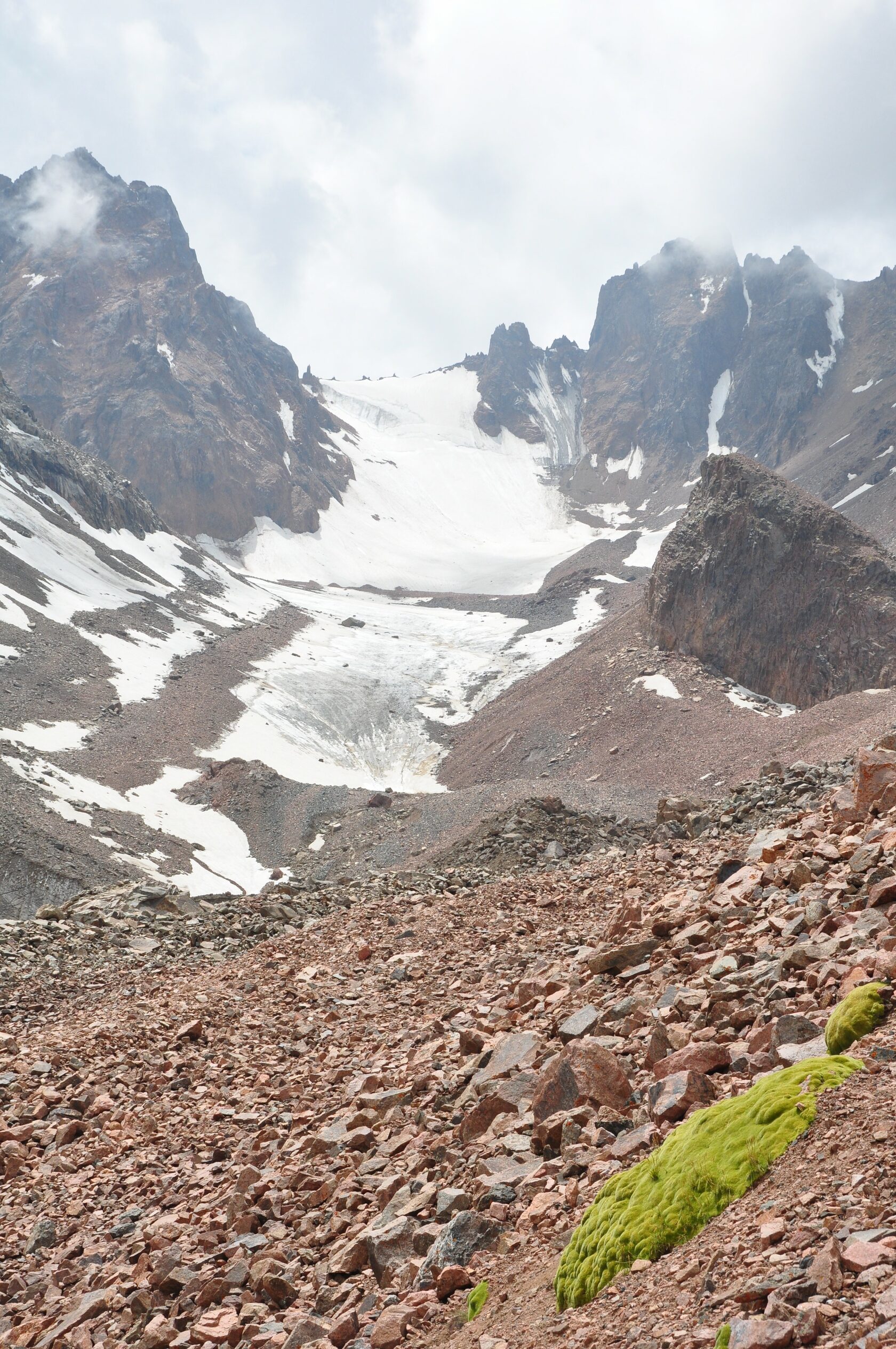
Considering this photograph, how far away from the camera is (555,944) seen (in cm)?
1426

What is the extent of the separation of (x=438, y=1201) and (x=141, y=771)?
5005 cm

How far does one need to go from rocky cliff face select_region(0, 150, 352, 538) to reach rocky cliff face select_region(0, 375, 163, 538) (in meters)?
40.0

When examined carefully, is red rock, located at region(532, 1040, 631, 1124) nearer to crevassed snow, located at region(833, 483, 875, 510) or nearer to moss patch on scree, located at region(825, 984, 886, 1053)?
moss patch on scree, located at region(825, 984, 886, 1053)

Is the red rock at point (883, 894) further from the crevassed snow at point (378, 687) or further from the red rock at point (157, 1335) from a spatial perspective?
the crevassed snow at point (378, 687)

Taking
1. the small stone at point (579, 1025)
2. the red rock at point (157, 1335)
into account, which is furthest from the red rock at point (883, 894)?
the red rock at point (157, 1335)

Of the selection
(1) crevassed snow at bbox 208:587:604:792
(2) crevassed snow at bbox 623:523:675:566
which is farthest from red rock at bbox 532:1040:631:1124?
(2) crevassed snow at bbox 623:523:675:566

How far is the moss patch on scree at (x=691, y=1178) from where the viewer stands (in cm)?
546

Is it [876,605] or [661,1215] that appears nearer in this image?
[661,1215]

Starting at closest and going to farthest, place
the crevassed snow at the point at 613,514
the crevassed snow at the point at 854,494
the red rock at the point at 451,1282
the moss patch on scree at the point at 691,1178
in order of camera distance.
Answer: the moss patch on scree at the point at 691,1178
the red rock at the point at 451,1282
the crevassed snow at the point at 854,494
the crevassed snow at the point at 613,514

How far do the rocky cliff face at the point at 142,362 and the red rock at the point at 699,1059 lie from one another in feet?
524

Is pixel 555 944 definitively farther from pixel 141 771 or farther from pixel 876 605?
pixel 876 605

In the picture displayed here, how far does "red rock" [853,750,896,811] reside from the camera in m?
11.4

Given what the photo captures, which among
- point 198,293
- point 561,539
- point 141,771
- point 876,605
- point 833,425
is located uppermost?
point 833,425

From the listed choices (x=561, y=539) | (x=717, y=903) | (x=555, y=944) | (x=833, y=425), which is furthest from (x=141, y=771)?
(x=833, y=425)
